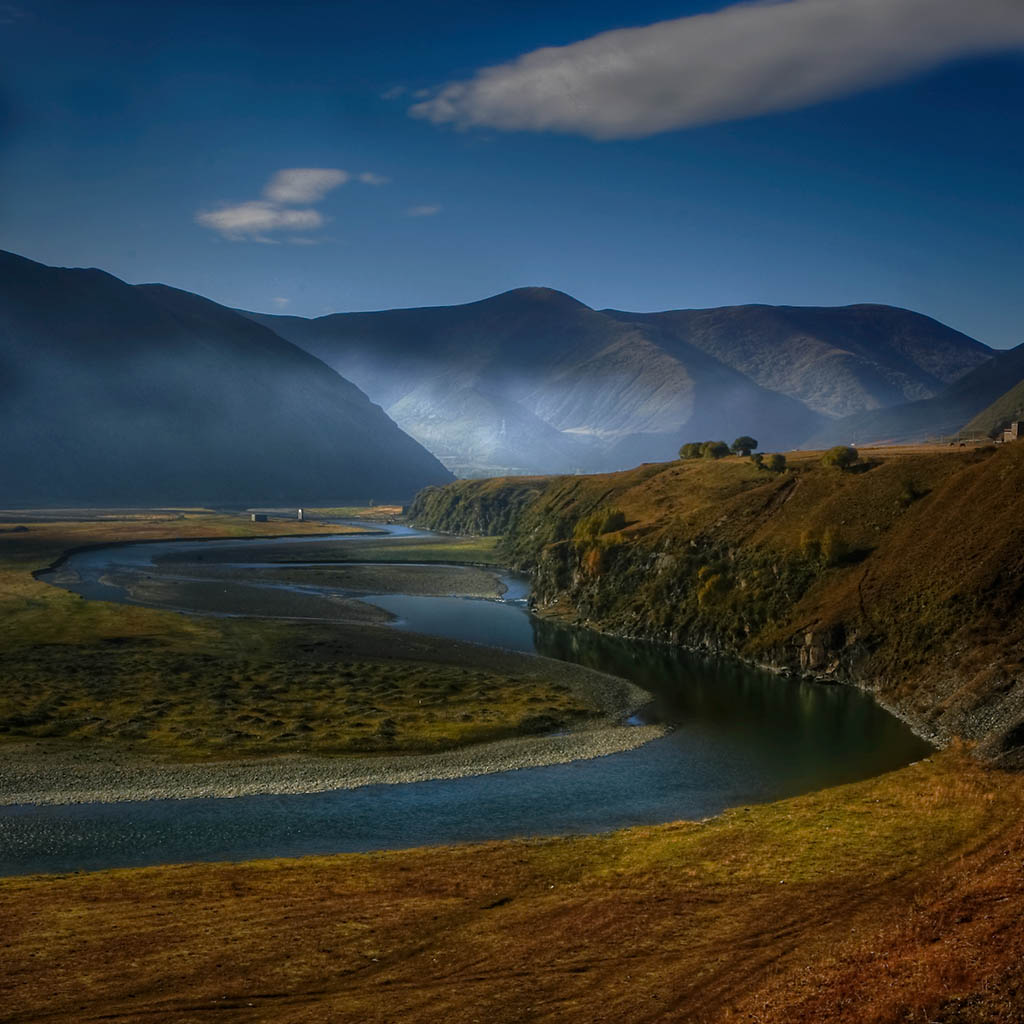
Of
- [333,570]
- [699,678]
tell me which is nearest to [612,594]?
[699,678]

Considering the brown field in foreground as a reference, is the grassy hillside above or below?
above

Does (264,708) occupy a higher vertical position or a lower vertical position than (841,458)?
lower

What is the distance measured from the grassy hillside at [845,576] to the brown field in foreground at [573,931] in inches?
898

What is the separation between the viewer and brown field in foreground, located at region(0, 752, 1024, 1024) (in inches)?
1147

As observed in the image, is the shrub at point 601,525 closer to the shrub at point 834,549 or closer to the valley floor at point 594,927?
the shrub at point 834,549

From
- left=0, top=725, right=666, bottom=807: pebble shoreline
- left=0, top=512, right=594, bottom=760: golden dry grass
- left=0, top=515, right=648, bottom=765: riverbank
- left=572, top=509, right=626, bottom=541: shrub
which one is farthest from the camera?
left=572, top=509, right=626, bottom=541: shrub

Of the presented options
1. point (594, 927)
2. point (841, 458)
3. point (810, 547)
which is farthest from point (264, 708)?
point (841, 458)

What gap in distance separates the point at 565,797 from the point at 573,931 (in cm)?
2430

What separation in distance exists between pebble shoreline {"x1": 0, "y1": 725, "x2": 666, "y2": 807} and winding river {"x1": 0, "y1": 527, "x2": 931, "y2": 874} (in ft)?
4.56

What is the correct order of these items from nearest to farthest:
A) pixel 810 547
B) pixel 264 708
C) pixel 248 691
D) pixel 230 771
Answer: pixel 230 771, pixel 264 708, pixel 248 691, pixel 810 547

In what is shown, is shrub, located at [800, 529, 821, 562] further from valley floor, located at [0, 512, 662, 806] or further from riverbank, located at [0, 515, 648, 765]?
riverbank, located at [0, 515, 648, 765]

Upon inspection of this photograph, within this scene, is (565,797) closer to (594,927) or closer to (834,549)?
(594,927)

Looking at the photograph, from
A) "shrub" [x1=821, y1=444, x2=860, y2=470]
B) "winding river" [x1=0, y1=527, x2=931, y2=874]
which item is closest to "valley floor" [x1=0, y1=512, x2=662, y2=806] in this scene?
"winding river" [x1=0, y1=527, x2=931, y2=874]

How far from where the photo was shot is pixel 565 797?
61250mm
